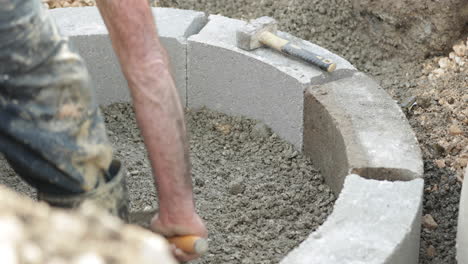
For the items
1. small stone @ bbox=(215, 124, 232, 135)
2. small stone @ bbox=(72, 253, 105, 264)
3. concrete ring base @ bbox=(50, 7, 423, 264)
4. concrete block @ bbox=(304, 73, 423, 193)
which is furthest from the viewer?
small stone @ bbox=(215, 124, 232, 135)

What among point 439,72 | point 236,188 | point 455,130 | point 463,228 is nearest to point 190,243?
point 463,228

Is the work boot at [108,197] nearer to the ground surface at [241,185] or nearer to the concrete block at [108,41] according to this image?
the ground surface at [241,185]

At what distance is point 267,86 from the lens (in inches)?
156

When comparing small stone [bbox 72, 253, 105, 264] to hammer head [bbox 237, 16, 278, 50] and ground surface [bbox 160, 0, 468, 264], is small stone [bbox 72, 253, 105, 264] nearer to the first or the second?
ground surface [bbox 160, 0, 468, 264]

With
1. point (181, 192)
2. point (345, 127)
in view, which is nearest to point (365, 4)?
point (345, 127)

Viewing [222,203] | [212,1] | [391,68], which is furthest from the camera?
[212,1]

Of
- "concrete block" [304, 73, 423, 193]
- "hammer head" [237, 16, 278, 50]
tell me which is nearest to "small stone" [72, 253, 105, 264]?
"concrete block" [304, 73, 423, 193]

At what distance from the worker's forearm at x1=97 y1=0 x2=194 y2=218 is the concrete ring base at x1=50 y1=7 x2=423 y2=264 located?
0.45 meters

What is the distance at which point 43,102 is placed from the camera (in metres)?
2.21

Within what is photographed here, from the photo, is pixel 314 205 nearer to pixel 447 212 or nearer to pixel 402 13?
pixel 447 212

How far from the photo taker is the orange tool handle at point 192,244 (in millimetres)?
2576

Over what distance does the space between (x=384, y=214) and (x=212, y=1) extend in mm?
2721

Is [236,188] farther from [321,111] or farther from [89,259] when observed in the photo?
[89,259]

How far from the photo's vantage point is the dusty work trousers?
2.18 meters
